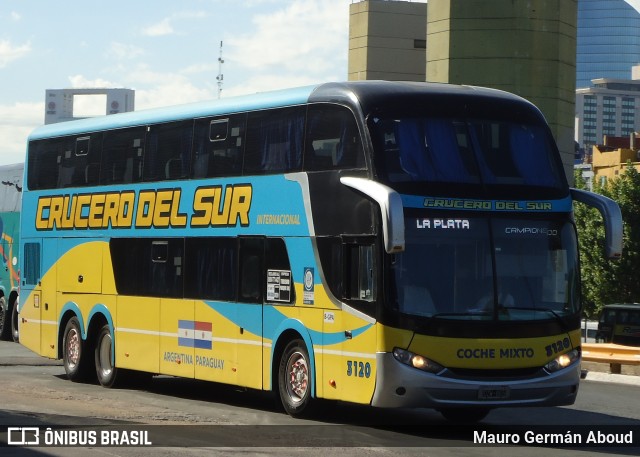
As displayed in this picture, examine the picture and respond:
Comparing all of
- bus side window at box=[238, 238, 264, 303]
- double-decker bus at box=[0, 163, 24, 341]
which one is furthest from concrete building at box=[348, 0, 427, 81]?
bus side window at box=[238, 238, 264, 303]

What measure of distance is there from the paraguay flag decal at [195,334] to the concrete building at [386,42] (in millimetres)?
91556

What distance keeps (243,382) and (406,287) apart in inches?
151

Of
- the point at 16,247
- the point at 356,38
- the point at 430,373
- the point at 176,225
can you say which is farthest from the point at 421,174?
the point at 356,38

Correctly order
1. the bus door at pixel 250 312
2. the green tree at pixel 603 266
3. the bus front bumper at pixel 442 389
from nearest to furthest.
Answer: the bus front bumper at pixel 442 389, the bus door at pixel 250 312, the green tree at pixel 603 266

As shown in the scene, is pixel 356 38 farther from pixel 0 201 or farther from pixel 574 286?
pixel 574 286

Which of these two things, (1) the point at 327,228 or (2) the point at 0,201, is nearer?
(1) the point at 327,228

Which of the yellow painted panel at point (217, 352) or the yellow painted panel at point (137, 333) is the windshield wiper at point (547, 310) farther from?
the yellow painted panel at point (137, 333)

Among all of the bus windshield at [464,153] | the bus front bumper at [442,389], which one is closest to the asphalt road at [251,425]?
the bus front bumper at [442,389]

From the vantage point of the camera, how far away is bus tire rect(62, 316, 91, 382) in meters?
22.5

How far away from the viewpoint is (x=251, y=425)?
16.0 metres

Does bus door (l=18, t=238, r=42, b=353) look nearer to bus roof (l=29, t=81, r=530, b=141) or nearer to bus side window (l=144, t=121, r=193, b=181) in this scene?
bus roof (l=29, t=81, r=530, b=141)

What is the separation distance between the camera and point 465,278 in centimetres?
1520

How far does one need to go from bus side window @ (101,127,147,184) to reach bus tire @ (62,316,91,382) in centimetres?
257

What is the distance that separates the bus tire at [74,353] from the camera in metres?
22.5
